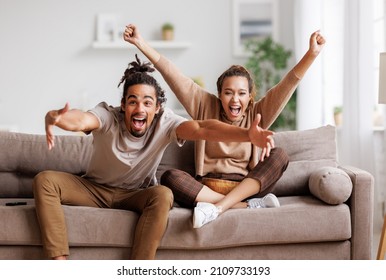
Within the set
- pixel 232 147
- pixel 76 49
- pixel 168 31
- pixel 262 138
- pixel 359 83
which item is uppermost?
pixel 168 31

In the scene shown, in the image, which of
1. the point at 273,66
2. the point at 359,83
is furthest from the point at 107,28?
the point at 359,83

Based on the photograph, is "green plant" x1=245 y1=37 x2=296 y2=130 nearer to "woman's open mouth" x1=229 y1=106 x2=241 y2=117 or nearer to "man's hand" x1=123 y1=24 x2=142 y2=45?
"woman's open mouth" x1=229 y1=106 x2=241 y2=117

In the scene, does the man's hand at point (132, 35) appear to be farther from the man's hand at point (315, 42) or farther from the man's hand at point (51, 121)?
the man's hand at point (315, 42)

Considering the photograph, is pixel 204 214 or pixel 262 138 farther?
pixel 204 214

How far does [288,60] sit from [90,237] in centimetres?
451

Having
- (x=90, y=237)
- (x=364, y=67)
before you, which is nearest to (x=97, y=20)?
(x=364, y=67)

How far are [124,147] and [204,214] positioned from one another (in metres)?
0.50

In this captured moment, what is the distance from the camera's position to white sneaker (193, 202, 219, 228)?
2746mm

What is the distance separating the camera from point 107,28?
690cm

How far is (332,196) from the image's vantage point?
2924 millimetres

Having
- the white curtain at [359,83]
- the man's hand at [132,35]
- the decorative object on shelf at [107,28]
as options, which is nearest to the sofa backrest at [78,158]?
the man's hand at [132,35]

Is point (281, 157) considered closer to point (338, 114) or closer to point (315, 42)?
point (315, 42)

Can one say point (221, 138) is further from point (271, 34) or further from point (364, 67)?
point (271, 34)

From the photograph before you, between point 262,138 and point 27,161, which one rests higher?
point 262,138
